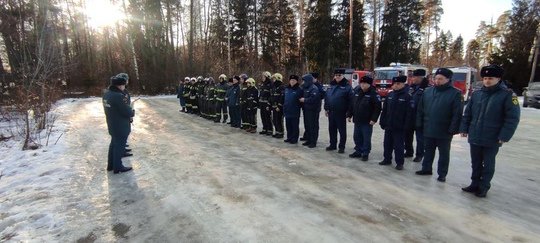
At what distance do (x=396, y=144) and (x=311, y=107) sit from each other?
2.51m

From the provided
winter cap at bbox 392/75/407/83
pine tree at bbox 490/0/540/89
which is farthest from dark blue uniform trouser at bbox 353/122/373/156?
pine tree at bbox 490/0/540/89

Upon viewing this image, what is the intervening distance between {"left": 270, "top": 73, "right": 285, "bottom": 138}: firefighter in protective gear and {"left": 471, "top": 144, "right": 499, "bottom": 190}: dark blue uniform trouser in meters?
5.39

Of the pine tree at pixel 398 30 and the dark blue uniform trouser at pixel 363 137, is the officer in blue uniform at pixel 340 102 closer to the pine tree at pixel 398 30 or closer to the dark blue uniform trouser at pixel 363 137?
the dark blue uniform trouser at pixel 363 137

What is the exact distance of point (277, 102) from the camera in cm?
978

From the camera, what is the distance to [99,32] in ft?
130

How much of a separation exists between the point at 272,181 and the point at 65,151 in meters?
5.55

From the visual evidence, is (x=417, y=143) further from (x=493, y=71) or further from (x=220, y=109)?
(x=220, y=109)

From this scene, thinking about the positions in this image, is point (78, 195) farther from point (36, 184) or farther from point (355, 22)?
point (355, 22)

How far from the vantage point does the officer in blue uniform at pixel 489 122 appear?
4.79 m

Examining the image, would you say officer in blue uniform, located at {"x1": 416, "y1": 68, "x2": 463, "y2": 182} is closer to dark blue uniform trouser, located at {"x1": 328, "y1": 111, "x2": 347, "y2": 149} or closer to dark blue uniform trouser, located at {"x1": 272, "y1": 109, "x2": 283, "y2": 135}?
dark blue uniform trouser, located at {"x1": 328, "y1": 111, "x2": 347, "y2": 149}

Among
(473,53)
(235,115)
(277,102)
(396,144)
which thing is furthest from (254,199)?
(473,53)

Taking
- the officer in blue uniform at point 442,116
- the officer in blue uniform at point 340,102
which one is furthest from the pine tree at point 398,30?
the officer in blue uniform at point 442,116

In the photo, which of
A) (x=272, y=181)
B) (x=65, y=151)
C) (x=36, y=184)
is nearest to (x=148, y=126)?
(x=65, y=151)

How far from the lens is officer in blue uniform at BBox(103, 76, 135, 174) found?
20.1ft
